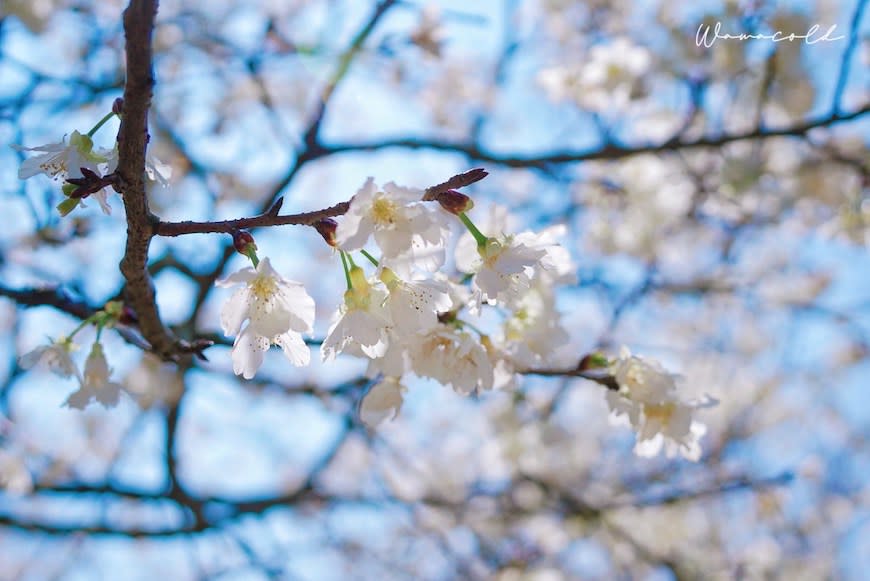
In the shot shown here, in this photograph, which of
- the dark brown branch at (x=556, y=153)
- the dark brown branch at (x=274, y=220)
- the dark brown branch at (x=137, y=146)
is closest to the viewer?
the dark brown branch at (x=137, y=146)

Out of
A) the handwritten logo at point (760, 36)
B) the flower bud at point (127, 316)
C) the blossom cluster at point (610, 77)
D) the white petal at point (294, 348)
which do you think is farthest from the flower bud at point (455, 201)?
the blossom cluster at point (610, 77)

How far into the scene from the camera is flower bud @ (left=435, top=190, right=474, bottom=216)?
46.4 inches

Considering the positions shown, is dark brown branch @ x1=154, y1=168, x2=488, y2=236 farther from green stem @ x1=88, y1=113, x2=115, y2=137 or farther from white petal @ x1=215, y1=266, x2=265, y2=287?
green stem @ x1=88, y1=113, x2=115, y2=137

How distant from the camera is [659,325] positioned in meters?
6.68

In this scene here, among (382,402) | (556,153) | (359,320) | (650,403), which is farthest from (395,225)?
(556,153)

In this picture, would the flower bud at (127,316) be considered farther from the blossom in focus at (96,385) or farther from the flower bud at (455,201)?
the flower bud at (455,201)

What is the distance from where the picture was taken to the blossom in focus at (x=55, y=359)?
1644mm

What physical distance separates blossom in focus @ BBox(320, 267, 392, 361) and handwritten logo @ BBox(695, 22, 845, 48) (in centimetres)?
282

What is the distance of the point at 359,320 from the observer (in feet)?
4.29

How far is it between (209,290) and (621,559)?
13.3 ft

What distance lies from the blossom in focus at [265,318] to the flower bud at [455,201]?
0.30 meters

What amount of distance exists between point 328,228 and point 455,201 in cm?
21

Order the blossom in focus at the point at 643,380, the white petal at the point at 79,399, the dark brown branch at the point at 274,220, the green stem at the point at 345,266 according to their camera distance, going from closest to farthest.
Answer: the dark brown branch at the point at 274,220
the green stem at the point at 345,266
the blossom in focus at the point at 643,380
the white petal at the point at 79,399

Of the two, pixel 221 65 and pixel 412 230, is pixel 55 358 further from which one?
A: pixel 221 65
